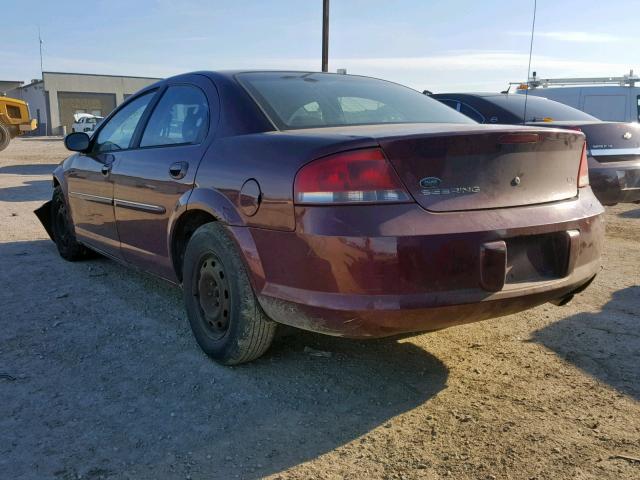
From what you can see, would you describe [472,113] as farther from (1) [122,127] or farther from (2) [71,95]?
(2) [71,95]

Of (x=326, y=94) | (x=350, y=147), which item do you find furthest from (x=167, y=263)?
(x=350, y=147)

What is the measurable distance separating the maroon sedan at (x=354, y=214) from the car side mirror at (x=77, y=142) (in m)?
1.38

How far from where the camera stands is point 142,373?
3.14 m

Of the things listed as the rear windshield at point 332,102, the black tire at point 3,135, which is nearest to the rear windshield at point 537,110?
the rear windshield at point 332,102

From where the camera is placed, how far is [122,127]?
446 cm

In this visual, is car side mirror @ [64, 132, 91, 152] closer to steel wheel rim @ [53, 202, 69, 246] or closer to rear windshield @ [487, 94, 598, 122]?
steel wheel rim @ [53, 202, 69, 246]

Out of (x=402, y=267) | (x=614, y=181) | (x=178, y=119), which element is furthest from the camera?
(x=614, y=181)

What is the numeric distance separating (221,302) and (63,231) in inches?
122

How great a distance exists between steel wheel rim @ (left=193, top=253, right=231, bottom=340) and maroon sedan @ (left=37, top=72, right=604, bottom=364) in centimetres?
1

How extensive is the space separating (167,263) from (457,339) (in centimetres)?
182

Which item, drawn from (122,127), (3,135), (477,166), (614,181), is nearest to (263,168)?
(477,166)

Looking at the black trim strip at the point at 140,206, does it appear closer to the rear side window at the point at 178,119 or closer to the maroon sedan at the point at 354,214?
the maroon sedan at the point at 354,214

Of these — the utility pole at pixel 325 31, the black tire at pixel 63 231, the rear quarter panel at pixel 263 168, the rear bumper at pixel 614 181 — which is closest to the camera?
the rear quarter panel at pixel 263 168

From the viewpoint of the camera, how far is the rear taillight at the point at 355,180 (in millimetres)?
2453
